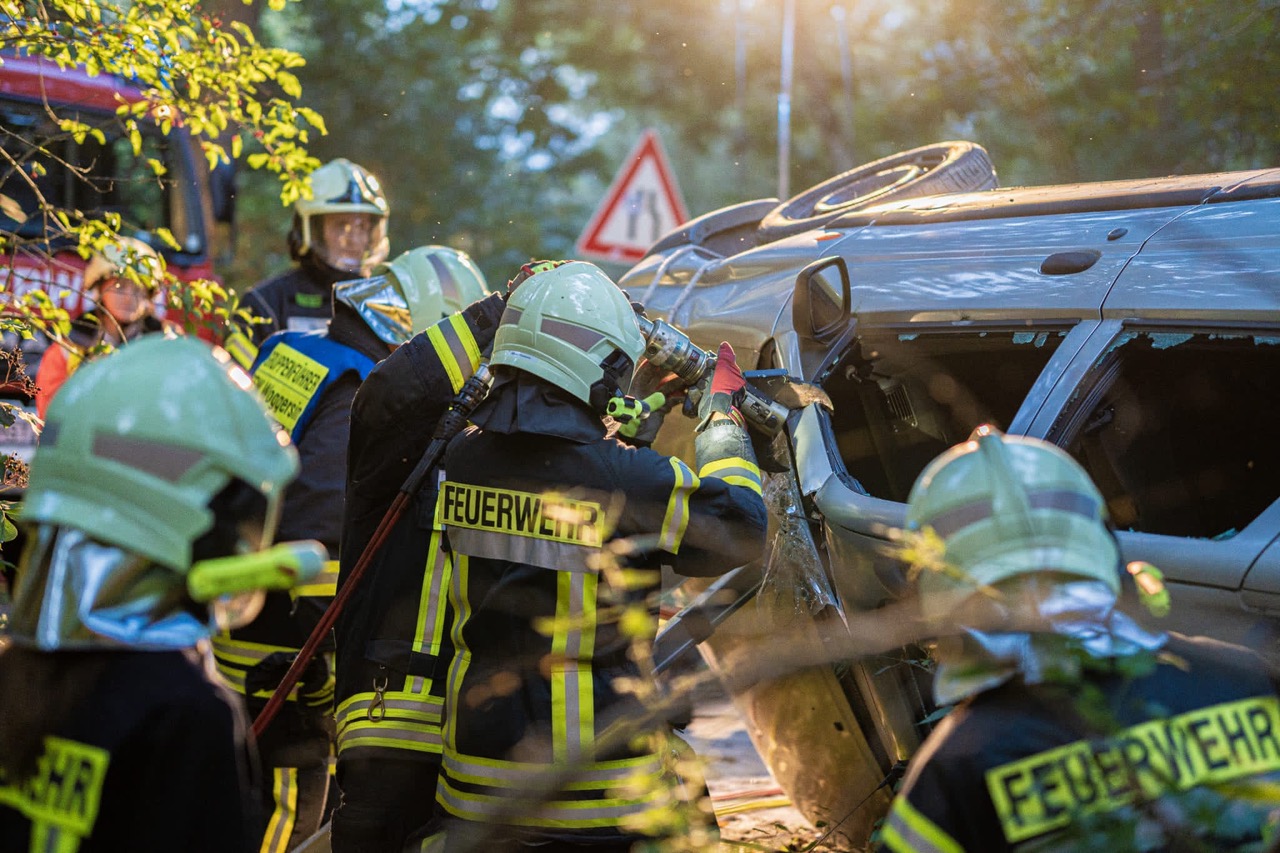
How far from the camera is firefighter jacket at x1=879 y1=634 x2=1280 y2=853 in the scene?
1.73 metres

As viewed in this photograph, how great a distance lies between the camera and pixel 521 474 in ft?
9.58

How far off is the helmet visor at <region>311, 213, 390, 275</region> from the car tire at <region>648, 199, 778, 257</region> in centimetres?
154

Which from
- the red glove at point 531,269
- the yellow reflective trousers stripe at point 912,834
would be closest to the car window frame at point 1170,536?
the yellow reflective trousers stripe at point 912,834

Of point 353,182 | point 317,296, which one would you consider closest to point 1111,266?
point 353,182

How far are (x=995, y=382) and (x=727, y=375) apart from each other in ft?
3.59

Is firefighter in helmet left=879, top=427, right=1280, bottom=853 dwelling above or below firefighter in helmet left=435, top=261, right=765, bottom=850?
below

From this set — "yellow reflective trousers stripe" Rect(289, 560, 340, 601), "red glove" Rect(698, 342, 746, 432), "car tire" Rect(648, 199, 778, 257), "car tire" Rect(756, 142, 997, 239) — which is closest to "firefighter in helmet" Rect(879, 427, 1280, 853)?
"red glove" Rect(698, 342, 746, 432)

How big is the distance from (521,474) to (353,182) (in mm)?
3642

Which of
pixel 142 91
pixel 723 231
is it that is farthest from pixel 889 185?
pixel 142 91

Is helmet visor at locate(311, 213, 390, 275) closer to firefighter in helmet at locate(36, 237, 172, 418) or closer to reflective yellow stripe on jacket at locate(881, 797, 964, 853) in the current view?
firefighter in helmet at locate(36, 237, 172, 418)

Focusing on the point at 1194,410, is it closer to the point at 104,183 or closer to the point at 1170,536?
the point at 1170,536

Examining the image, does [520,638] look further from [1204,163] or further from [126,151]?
[1204,163]

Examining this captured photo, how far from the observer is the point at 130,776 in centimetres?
178

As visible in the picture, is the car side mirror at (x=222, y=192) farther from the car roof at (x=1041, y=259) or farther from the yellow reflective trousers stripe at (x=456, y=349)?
the yellow reflective trousers stripe at (x=456, y=349)
